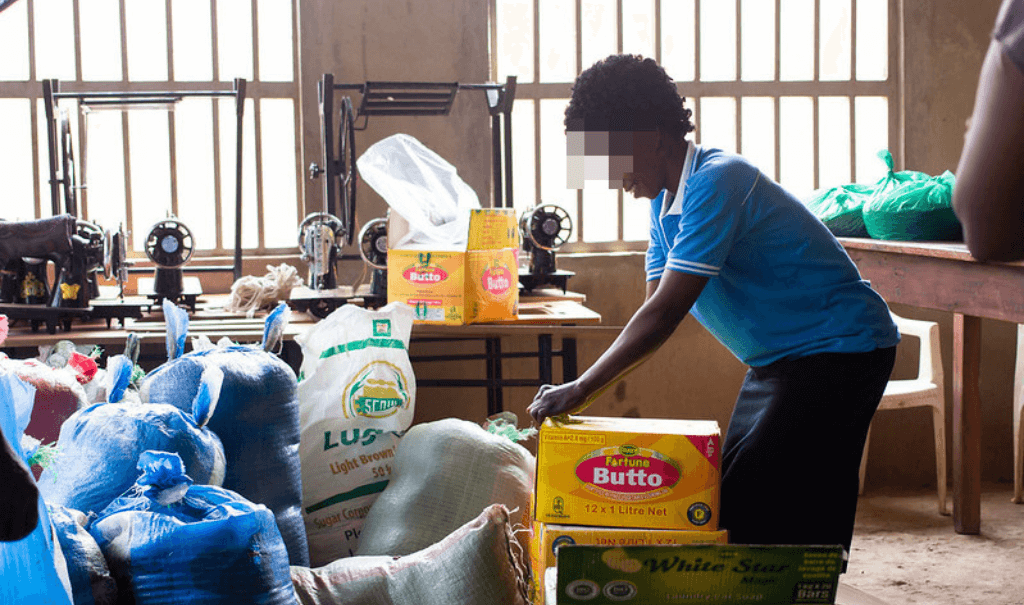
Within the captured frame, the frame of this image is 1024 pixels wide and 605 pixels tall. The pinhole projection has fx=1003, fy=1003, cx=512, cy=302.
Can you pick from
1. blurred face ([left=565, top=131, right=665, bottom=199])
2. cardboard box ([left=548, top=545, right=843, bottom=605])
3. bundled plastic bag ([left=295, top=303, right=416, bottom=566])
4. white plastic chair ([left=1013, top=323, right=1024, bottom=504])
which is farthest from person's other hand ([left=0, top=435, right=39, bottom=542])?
white plastic chair ([left=1013, top=323, right=1024, bottom=504])

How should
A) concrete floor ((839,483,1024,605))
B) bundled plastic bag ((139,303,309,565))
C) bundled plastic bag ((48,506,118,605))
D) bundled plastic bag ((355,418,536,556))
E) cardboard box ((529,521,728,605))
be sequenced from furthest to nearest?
concrete floor ((839,483,1024,605)) < bundled plastic bag ((355,418,536,556)) < bundled plastic bag ((139,303,309,565)) < cardboard box ((529,521,728,605)) < bundled plastic bag ((48,506,118,605))

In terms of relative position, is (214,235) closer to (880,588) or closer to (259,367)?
(259,367)

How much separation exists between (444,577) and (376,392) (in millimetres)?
787

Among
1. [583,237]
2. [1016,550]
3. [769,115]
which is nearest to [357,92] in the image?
[583,237]

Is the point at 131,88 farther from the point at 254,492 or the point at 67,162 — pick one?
the point at 254,492

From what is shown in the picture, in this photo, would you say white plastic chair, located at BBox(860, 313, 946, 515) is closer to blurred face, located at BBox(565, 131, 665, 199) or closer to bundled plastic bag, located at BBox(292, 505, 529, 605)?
blurred face, located at BBox(565, 131, 665, 199)

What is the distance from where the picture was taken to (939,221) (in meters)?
3.42

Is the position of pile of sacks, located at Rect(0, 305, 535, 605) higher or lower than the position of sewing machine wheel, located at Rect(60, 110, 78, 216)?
lower

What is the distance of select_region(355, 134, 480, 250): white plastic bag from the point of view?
130 inches

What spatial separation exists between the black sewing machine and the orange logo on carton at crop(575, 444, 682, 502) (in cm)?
222

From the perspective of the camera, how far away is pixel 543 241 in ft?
12.5

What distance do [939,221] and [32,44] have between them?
3.59 meters

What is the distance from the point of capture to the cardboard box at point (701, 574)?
1.09 metres

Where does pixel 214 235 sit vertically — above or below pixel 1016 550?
above
